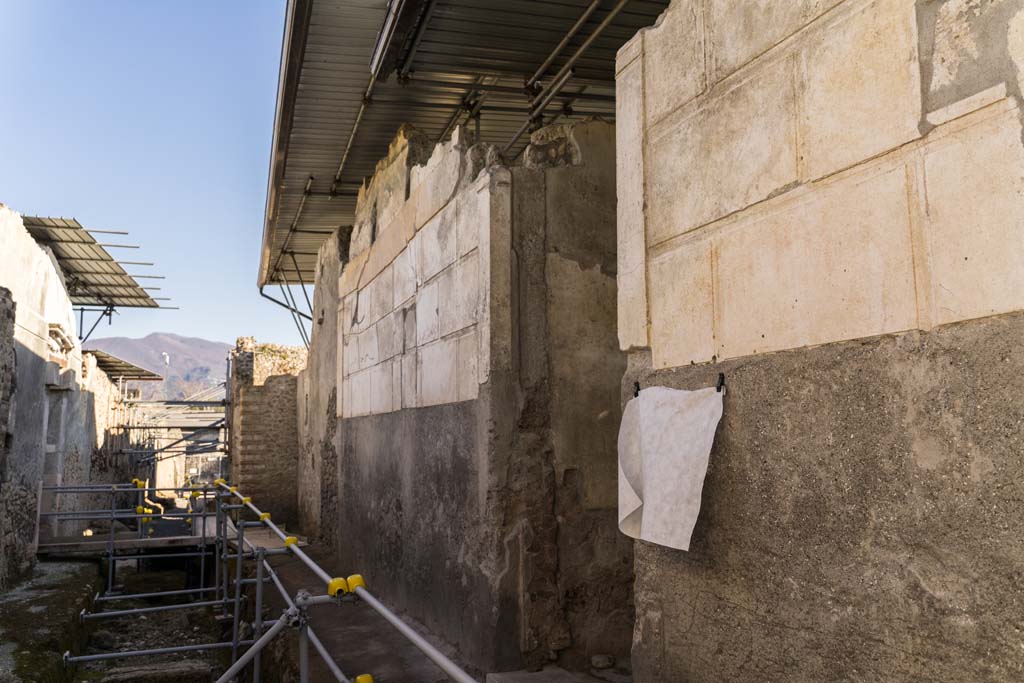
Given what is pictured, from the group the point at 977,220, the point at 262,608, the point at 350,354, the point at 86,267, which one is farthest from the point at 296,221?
the point at 977,220

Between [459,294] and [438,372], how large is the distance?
0.63m

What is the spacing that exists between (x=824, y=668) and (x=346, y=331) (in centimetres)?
729

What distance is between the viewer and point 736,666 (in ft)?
8.89

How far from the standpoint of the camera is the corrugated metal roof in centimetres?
1359

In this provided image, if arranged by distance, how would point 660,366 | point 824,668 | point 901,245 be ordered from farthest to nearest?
1. point 660,366
2. point 824,668
3. point 901,245

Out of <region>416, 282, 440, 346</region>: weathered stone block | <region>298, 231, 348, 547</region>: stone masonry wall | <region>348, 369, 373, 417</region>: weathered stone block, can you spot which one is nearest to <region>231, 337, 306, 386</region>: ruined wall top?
<region>298, 231, 348, 547</region>: stone masonry wall

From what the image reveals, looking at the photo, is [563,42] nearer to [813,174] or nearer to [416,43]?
[416,43]

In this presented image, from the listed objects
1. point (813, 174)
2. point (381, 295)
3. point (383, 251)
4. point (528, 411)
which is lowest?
point (528, 411)

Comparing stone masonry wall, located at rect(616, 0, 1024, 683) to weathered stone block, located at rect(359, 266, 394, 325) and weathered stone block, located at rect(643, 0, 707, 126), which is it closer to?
weathered stone block, located at rect(643, 0, 707, 126)

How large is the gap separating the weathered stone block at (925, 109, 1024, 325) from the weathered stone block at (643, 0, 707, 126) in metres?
1.10

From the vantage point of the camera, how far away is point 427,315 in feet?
19.1

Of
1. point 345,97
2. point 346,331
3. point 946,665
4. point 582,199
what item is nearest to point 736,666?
point 946,665

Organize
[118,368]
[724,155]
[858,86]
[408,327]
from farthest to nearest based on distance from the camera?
[118,368] < [408,327] < [724,155] < [858,86]

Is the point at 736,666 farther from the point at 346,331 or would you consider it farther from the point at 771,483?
the point at 346,331
